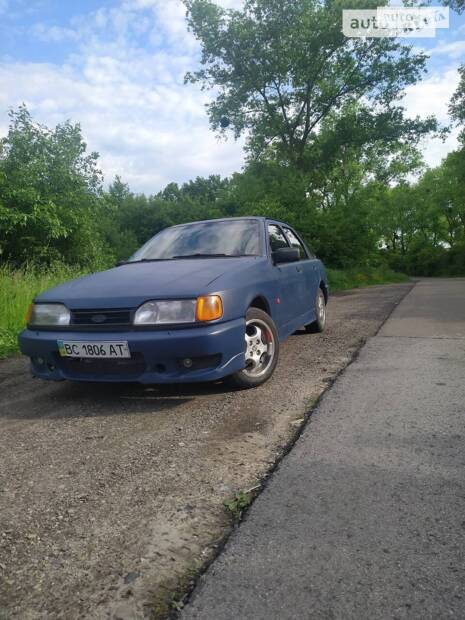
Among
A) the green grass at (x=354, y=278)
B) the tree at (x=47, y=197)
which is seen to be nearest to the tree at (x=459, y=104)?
the green grass at (x=354, y=278)

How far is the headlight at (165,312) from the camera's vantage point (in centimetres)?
300

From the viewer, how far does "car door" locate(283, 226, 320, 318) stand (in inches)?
198

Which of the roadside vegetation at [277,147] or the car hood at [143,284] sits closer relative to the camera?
the car hood at [143,284]

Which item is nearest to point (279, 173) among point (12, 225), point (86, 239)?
point (86, 239)

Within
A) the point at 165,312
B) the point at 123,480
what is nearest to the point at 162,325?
the point at 165,312

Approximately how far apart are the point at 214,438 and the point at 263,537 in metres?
0.98

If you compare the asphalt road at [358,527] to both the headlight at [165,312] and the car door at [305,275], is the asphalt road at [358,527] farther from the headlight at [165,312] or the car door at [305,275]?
the car door at [305,275]

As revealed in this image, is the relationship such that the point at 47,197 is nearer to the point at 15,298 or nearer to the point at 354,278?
the point at 15,298

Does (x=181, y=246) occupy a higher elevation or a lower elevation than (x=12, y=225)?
lower

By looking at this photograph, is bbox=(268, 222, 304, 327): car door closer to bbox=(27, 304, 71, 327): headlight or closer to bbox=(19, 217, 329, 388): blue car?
bbox=(19, 217, 329, 388): blue car

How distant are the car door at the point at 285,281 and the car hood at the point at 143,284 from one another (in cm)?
53

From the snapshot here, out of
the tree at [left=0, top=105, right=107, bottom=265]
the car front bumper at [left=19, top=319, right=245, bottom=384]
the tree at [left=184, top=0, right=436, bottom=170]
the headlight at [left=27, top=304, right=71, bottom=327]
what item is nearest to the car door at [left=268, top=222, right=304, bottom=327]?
the car front bumper at [left=19, top=319, right=245, bottom=384]

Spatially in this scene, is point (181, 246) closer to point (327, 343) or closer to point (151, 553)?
point (327, 343)

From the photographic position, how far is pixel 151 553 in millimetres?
1531
